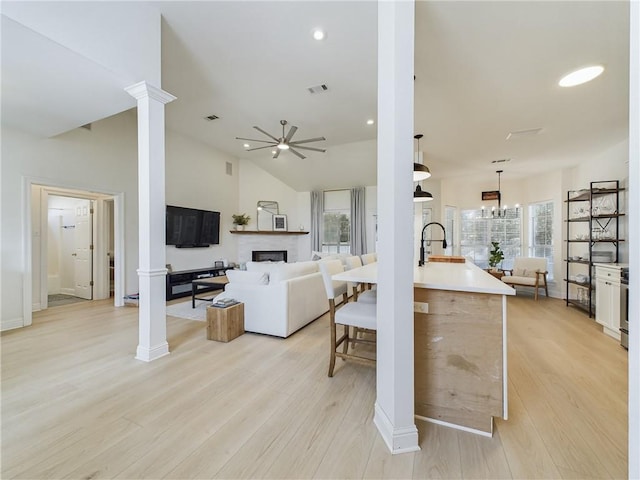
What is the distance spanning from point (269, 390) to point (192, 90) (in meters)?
4.12

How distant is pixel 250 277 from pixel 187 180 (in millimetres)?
3998

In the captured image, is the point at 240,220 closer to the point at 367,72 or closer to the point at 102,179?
the point at 102,179

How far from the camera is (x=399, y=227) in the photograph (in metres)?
1.49

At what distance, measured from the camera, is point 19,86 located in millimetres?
2590

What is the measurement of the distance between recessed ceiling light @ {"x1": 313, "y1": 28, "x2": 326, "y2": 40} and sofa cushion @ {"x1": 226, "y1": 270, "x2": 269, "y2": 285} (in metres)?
2.64

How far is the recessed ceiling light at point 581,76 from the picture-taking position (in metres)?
2.41

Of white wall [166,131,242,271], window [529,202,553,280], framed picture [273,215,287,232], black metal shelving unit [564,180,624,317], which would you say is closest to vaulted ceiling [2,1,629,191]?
black metal shelving unit [564,180,624,317]

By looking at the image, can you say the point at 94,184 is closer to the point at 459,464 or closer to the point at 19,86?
the point at 19,86

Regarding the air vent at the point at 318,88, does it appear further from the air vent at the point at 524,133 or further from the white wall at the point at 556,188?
the white wall at the point at 556,188

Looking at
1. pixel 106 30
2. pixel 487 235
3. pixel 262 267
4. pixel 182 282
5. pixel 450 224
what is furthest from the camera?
pixel 450 224

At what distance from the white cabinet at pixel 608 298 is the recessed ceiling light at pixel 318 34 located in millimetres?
4263

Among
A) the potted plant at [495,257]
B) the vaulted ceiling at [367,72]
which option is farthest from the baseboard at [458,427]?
the potted plant at [495,257]

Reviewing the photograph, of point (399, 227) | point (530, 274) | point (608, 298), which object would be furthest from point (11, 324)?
point (530, 274)

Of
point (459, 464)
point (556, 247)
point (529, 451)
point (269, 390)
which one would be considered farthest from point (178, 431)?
point (556, 247)
